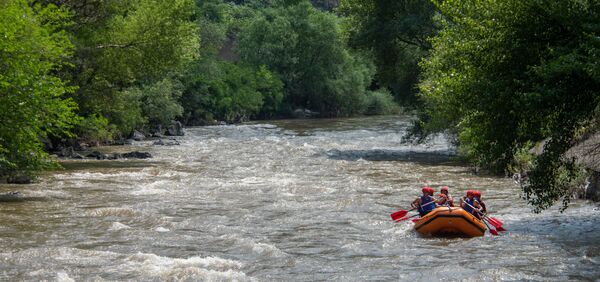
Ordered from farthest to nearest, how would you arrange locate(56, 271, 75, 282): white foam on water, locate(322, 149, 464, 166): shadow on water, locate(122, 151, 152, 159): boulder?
locate(122, 151, 152, 159): boulder < locate(322, 149, 464, 166): shadow on water < locate(56, 271, 75, 282): white foam on water

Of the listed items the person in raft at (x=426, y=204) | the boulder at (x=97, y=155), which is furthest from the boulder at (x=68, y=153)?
the person in raft at (x=426, y=204)

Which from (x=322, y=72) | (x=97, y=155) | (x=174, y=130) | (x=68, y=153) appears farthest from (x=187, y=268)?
(x=322, y=72)

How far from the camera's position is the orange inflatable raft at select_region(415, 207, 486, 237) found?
14.4 meters

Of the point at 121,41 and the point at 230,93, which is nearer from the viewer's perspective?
the point at 121,41

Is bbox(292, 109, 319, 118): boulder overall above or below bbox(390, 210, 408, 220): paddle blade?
below

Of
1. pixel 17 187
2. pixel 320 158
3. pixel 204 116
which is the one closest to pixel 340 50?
pixel 204 116

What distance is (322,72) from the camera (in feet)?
232

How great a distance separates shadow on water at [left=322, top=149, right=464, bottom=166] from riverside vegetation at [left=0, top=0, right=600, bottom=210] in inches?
40.1

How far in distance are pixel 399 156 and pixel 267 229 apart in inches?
688

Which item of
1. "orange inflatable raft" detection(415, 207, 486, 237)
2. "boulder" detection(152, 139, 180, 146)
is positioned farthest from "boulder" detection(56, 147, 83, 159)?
"orange inflatable raft" detection(415, 207, 486, 237)

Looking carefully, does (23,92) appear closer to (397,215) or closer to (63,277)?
(63,277)

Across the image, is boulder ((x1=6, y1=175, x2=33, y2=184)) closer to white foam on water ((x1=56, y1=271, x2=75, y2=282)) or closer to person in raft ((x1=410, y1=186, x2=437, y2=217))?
white foam on water ((x1=56, y1=271, x2=75, y2=282))

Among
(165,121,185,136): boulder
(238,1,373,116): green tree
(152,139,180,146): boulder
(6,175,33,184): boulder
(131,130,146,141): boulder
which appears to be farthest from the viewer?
(238,1,373,116): green tree

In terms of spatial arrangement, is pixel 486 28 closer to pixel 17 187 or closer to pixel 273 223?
pixel 273 223
